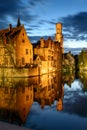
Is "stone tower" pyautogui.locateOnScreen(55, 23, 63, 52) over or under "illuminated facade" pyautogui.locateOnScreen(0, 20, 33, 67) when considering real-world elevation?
over

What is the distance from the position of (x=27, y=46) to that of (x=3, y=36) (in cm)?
880

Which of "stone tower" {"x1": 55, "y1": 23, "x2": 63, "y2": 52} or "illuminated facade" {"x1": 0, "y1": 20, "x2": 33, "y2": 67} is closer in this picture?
"illuminated facade" {"x1": 0, "y1": 20, "x2": 33, "y2": 67}

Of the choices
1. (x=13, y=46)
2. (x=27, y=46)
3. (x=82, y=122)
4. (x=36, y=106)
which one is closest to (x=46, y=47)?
(x=27, y=46)

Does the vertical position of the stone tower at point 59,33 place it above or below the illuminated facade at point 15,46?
above

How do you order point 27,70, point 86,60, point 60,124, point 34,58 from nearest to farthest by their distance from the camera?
point 60,124 → point 27,70 → point 34,58 → point 86,60

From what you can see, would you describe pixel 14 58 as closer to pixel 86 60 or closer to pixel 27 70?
pixel 27 70

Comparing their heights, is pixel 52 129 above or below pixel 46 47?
below

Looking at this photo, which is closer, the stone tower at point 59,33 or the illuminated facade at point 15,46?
the illuminated facade at point 15,46

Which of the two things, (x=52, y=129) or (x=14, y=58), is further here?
(x=14, y=58)

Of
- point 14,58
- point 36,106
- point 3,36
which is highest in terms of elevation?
point 3,36

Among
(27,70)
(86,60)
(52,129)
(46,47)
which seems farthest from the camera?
(86,60)

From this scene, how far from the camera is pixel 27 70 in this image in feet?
199

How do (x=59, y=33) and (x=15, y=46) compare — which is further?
(x=59, y=33)

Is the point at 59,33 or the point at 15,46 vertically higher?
the point at 59,33
